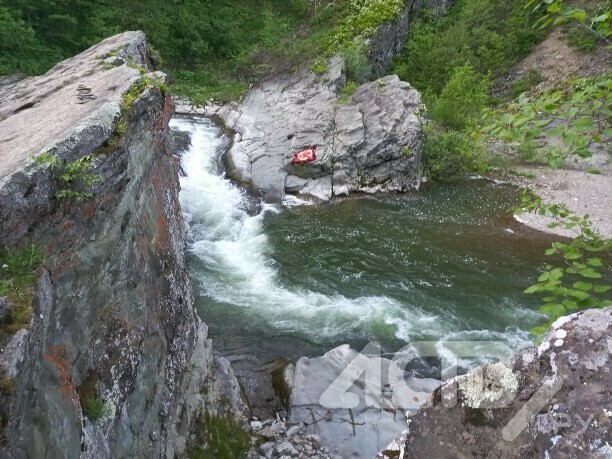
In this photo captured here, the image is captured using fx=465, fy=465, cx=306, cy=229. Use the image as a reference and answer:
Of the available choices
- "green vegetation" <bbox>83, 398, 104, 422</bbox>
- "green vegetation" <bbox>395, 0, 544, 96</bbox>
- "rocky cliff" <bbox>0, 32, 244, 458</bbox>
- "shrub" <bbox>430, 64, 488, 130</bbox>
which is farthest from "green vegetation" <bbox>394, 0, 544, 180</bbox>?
"green vegetation" <bbox>83, 398, 104, 422</bbox>

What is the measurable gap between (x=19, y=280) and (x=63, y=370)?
0.85 metres

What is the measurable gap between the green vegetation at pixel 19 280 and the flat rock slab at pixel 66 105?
73 cm

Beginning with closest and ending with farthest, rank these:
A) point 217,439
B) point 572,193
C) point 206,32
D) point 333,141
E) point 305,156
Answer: point 217,439, point 572,193, point 305,156, point 333,141, point 206,32

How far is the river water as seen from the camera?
9477 millimetres

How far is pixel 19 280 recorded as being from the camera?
11.3 feet

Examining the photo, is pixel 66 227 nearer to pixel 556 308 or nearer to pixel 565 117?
pixel 556 308

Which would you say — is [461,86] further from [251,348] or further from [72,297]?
[72,297]

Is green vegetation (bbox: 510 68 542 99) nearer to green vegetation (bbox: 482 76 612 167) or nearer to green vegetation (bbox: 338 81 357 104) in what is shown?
green vegetation (bbox: 338 81 357 104)

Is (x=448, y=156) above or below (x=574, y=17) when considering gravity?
below

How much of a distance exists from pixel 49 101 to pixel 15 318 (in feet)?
17.3

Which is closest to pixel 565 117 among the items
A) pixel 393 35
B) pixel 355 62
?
pixel 355 62

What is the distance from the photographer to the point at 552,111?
10.5ft

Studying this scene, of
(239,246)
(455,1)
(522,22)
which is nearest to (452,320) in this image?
(239,246)

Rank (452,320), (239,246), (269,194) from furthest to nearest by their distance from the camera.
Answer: (269,194) → (239,246) → (452,320)
